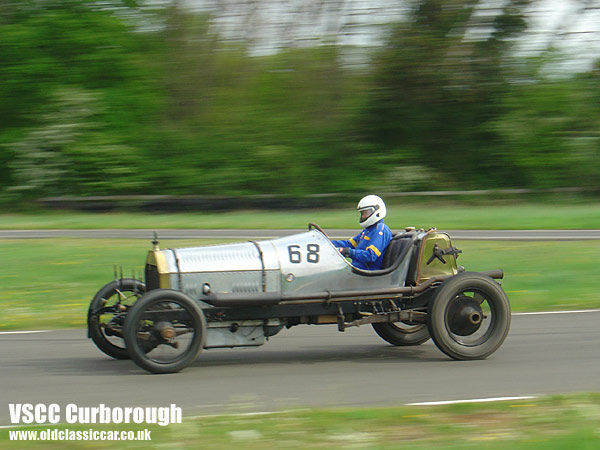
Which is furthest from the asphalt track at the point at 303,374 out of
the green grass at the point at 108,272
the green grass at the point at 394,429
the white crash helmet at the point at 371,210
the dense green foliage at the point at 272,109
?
the dense green foliage at the point at 272,109

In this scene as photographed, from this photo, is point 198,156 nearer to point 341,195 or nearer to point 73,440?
point 341,195

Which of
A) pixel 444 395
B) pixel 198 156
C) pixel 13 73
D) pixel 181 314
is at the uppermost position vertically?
pixel 13 73

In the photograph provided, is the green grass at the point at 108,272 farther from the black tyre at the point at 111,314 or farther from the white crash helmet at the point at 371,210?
the white crash helmet at the point at 371,210

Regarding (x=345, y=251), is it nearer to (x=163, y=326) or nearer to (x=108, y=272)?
(x=163, y=326)

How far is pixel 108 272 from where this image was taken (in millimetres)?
12820

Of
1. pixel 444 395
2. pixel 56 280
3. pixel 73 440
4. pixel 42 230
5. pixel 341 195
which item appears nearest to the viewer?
pixel 73 440

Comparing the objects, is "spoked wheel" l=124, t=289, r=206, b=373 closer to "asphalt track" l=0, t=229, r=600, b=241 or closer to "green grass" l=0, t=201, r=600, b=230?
"asphalt track" l=0, t=229, r=600, b=241

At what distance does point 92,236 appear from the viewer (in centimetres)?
1769

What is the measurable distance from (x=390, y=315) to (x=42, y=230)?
1357 centimetres

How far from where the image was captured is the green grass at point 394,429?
4.91m

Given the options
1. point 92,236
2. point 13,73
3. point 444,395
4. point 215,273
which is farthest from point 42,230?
point 444,395

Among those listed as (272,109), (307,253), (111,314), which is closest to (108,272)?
(111,314)

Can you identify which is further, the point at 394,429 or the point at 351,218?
the point at 351,218

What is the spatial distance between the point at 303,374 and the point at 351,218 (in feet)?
45.7
